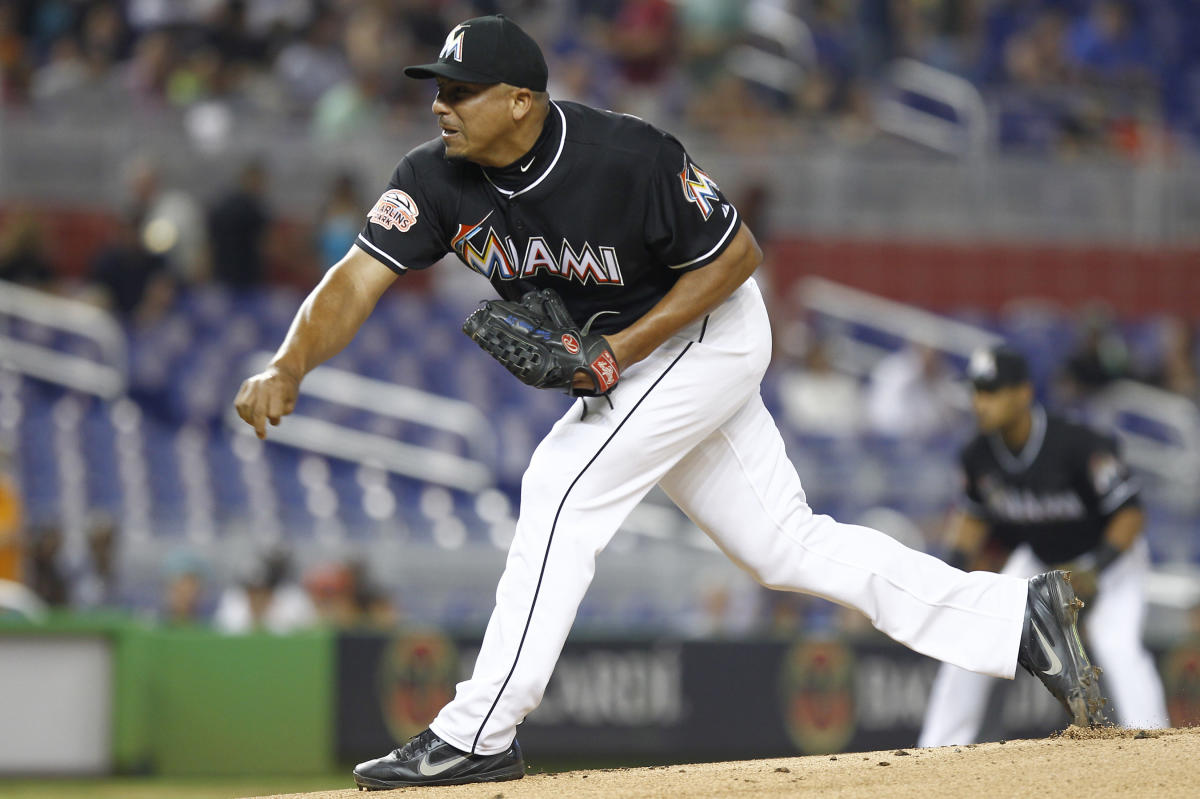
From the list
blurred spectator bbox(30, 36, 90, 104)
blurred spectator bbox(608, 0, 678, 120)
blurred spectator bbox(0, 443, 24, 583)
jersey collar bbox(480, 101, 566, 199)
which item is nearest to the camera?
jersey collar bbox(480, 101, 566, 199)

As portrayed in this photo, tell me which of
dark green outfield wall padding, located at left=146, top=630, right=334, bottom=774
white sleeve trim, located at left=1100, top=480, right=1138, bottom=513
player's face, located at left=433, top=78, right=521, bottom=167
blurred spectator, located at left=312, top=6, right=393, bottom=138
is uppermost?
player's face, located at left=433, top=78, right=521, bottom=167

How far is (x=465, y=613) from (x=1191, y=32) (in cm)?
1004

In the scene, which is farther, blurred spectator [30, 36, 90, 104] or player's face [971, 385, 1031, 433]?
blurred spectator [30, 36, 90, 104]

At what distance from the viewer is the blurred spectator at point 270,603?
30.5 ft

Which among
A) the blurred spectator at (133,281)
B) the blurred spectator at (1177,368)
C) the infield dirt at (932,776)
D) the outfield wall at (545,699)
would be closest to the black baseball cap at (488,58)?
the infield dirt at (932,776)

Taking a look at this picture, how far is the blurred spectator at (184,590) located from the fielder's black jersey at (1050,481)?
14.6ft

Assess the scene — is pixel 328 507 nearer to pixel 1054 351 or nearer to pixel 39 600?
pixel 39 600

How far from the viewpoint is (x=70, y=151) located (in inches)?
491

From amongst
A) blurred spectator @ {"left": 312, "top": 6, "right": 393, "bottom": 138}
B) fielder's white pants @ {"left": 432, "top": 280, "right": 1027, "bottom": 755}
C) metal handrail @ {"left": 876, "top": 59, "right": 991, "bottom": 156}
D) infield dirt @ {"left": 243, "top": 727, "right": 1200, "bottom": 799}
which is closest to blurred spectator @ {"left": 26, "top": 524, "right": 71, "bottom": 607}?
blurred spectator @ {"left": 312, "top": 6, "right": 393, "bottom": 138}

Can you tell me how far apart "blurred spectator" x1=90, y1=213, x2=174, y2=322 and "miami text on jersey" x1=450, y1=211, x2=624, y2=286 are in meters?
7.54

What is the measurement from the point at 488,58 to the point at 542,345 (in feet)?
2.31

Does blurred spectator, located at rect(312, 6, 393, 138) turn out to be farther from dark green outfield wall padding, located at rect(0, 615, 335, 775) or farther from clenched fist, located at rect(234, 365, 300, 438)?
clenched fist, located at rect(234, 365, 300, 438)

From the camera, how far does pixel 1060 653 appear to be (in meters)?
4.42

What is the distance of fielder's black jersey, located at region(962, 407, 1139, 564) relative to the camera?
711 centimetres
